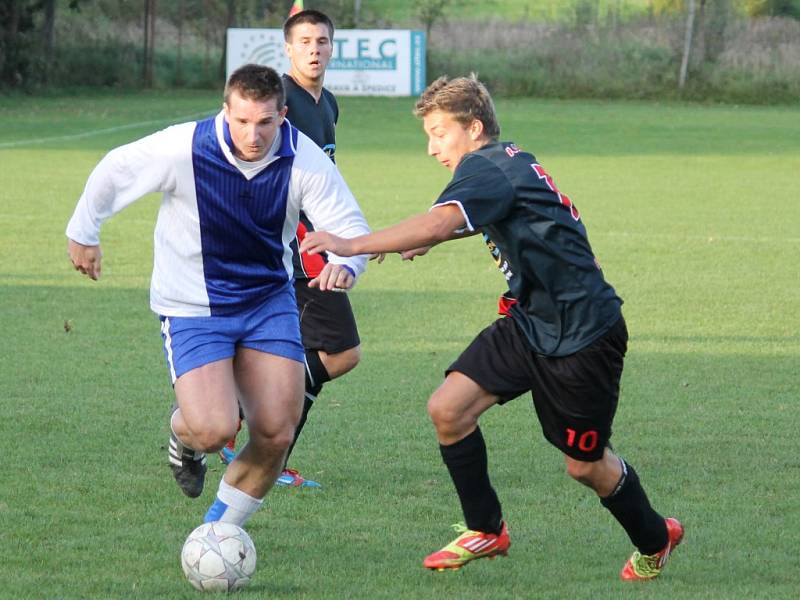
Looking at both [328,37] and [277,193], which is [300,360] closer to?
[277,193]

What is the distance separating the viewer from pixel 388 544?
566cm

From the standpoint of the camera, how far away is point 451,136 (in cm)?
534

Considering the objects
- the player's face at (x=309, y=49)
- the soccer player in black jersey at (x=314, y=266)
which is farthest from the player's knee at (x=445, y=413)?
the player's face at (x=309, y=49)

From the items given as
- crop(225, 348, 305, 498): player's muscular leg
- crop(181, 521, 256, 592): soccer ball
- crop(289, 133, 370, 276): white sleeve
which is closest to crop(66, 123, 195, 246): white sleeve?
crop(289, 133, 370, 276): white sleeve

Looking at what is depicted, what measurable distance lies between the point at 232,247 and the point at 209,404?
2.09ft

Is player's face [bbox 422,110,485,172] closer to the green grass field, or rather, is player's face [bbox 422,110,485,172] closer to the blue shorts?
the blue shorts

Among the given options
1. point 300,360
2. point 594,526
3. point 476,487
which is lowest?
point 594,526

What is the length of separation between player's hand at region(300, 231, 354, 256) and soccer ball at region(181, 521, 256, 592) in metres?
1.09

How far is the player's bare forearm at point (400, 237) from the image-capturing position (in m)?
4.96

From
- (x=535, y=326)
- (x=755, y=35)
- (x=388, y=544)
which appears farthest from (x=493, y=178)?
(x=755, y=35)

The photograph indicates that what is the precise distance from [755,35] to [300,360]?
41.9 metres

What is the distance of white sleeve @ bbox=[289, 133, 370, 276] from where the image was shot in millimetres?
5414

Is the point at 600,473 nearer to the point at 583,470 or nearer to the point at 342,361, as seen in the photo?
the point at 583,470

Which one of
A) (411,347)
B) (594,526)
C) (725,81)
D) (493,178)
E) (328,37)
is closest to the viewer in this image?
(493,178)
